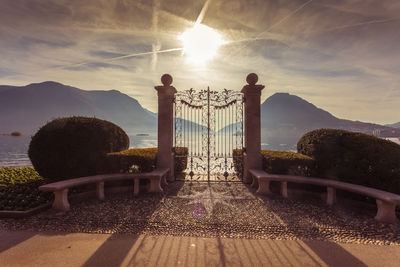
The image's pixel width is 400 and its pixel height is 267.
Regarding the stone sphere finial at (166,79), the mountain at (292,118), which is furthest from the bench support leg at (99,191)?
the mountain at (292,118)

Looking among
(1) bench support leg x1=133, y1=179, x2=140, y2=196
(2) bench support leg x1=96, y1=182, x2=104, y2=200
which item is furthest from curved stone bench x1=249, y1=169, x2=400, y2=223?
(2) bench support leg x1=96, y1=182, x2=104, y2=200

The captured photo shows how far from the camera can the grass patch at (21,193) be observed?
15.8ft

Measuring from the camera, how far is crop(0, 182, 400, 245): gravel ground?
12.4 feet

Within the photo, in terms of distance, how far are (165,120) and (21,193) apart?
4.81 metres

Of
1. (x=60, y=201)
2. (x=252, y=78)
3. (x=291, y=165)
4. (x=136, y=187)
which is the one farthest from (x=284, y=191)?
(x=60, y=201)

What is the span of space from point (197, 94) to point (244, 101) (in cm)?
189

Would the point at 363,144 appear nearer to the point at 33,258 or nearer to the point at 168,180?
the point at 168,180

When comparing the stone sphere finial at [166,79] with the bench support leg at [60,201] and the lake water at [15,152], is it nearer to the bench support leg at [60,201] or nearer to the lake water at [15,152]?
the bench support leg at [60,201]

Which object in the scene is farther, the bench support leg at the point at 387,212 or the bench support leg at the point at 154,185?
the bench support leg at the point at 154,185

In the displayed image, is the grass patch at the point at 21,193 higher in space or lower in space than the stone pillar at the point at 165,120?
lower

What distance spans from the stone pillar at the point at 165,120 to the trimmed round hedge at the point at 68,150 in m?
1.97

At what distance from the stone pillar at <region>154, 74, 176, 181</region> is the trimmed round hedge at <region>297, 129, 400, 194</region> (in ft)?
16.4

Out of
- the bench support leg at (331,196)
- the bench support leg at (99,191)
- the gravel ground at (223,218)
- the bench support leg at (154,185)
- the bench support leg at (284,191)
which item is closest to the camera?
the gravel ground at (223,218)

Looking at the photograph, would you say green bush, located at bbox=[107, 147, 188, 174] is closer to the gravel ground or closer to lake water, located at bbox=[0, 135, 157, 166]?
the gravel ground
